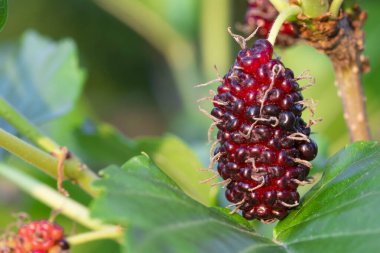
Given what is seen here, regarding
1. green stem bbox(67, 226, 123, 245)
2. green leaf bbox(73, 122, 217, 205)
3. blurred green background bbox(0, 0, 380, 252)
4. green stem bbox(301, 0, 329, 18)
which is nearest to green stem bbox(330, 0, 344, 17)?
green stem bbox(301, 0, 329, 18)

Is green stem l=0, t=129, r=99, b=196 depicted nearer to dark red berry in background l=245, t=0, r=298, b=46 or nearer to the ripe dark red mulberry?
the ripe dark red mulberry

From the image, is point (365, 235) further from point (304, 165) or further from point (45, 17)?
point (45, 17)

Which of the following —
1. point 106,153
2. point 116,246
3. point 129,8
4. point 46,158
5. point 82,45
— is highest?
point 82,45

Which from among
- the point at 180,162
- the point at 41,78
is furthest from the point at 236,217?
the point at 41,78

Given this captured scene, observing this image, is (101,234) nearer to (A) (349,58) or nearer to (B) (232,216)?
(B) (232,216)

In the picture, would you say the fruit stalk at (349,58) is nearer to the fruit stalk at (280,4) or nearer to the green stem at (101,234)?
the fruit stalk at (280,4)

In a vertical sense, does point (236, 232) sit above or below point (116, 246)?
below

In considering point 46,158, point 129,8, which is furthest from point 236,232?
point 129,8
